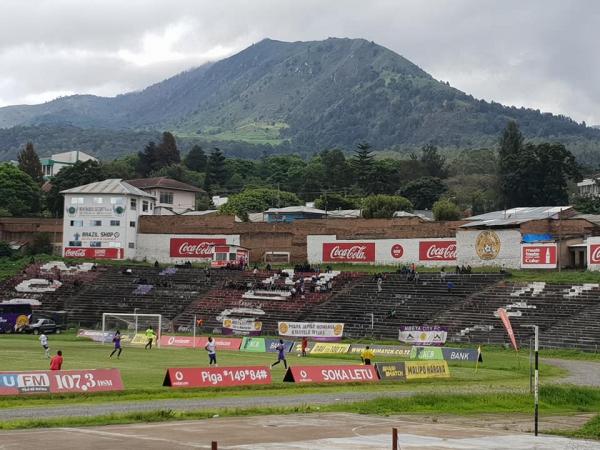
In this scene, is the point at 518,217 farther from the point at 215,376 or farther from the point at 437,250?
the point at 215,376

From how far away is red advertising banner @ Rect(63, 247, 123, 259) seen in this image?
382 feet

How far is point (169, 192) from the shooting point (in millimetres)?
160875

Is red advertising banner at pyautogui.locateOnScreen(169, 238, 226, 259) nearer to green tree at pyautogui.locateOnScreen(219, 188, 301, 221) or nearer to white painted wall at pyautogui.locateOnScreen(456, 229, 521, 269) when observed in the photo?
white painted wall at pyautogui.locateOnScreen(456, 229, 521, 269)

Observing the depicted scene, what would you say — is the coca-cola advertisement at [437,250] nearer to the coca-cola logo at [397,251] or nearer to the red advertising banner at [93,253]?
the coca-cola logo at [397,251]

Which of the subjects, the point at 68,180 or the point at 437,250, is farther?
the point at 68,180

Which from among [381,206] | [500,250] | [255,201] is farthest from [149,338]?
[255,201]

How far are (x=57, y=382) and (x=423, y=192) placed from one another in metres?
146

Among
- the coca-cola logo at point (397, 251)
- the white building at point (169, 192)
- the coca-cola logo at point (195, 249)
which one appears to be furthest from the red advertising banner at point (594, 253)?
the white building at point (169, 192)

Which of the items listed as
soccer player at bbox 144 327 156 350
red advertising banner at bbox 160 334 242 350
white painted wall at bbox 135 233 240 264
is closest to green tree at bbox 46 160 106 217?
white painted wall at bbox 135 233 240 264

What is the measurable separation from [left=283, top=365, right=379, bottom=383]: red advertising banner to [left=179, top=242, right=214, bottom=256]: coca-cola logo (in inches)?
2689

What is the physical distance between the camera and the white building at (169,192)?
15750cm

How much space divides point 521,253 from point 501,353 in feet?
85.1

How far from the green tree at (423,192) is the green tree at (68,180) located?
58.0m

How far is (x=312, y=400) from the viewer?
39.9m
